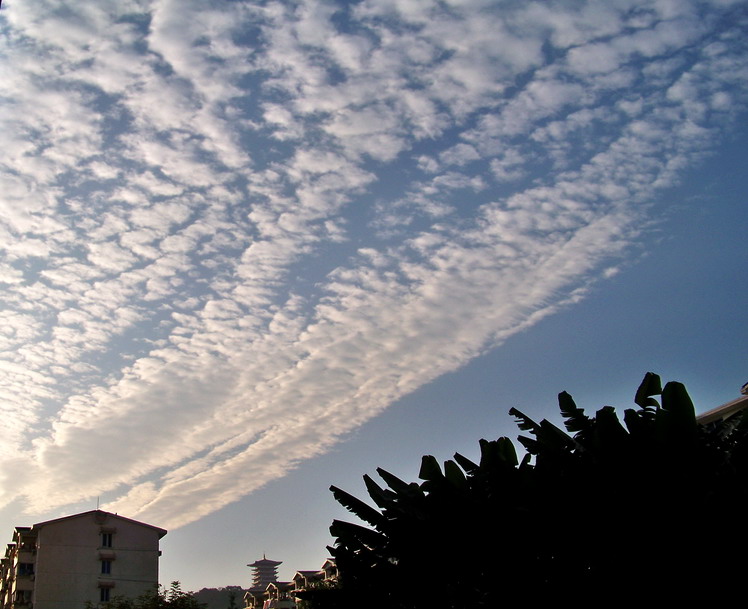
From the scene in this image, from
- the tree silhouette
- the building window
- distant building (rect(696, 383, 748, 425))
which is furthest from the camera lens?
the building window

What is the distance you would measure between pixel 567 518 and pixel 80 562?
61257 mm

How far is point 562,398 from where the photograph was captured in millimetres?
12477

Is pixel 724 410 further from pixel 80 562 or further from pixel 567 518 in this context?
pixel 80 562

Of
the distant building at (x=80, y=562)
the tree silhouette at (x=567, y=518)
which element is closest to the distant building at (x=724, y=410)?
the tree silhouette at (x=567, y=518)

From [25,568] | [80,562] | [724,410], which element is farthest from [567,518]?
[25,568]

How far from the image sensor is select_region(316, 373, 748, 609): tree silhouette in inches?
445

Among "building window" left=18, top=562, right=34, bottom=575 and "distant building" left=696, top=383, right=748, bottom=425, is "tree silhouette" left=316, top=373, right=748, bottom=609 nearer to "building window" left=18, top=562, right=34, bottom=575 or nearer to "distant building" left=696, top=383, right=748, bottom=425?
"distant building" left=696, top=383, right=748, bottom=425

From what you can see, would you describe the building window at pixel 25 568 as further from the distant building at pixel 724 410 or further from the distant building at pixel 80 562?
the distant building at pixel 724 410

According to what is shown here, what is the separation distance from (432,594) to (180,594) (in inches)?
1648

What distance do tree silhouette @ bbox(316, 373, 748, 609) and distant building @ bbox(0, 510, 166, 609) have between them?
176ft

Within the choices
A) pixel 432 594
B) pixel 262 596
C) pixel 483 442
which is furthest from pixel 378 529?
pixel 262 596

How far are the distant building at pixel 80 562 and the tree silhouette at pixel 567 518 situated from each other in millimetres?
53739

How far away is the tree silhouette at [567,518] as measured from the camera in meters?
11.3

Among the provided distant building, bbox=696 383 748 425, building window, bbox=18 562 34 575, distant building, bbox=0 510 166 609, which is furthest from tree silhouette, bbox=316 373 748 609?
building window, bbox=18 562 34 575
